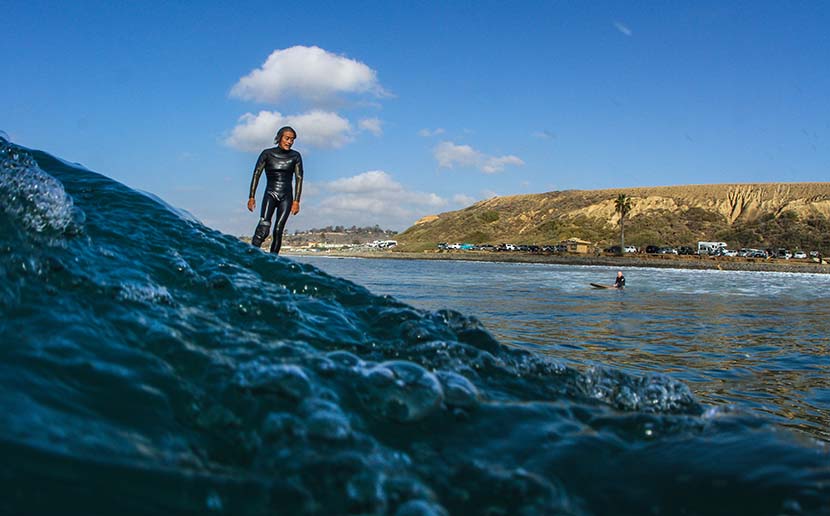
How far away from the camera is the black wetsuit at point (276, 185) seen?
10227 mm

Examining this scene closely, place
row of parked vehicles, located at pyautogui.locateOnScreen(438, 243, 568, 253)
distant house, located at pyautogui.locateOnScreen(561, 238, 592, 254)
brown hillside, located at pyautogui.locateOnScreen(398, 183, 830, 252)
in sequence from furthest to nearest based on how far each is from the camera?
row of parked vehicles, located at pyautogui.locateOnScreen(438, 243, 568, 253)
brown hillside, located at pyautogui.locateOnScreen(398, 183, 830, 252)
distant house, located at pyautogui.locateOnScreen(561, 238, 592, 254)

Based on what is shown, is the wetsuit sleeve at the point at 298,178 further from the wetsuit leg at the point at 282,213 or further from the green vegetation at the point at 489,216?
the green vegetation at the point at 489,216

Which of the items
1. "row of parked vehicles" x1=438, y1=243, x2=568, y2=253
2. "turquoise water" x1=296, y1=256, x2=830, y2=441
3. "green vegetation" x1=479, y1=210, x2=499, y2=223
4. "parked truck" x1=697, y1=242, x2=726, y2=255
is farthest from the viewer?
"green vegetation" x1=479, y1=210, x2=499, y2=223

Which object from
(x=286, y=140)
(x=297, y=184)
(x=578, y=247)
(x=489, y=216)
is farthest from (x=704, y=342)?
(x=489, y=216)

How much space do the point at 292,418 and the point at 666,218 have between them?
377 feet

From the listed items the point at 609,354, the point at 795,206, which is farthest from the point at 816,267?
the point at 609,354

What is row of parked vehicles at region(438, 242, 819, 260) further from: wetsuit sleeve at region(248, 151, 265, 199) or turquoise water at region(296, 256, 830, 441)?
wetsuit sleeve at region(248, 151, 265, 199)

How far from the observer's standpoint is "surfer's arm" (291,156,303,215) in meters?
10.4

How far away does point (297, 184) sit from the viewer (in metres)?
10.5

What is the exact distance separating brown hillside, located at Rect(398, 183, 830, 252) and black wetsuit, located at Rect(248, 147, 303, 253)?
3766 inches

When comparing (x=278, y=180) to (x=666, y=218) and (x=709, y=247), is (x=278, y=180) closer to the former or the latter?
(x=709, y=247)

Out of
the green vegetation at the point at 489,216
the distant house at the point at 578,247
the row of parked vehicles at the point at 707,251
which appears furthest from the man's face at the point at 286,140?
the green vegetation at the point at 489,216

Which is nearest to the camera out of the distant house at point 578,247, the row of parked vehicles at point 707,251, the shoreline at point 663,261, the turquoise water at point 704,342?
the turquoise water at point 704,342

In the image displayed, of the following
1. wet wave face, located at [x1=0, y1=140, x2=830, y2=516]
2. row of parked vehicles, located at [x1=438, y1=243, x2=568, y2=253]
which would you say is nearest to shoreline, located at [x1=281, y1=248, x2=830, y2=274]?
row of parked vehicles, located at [x1=438, y1=243, x2=568, y2=253]
